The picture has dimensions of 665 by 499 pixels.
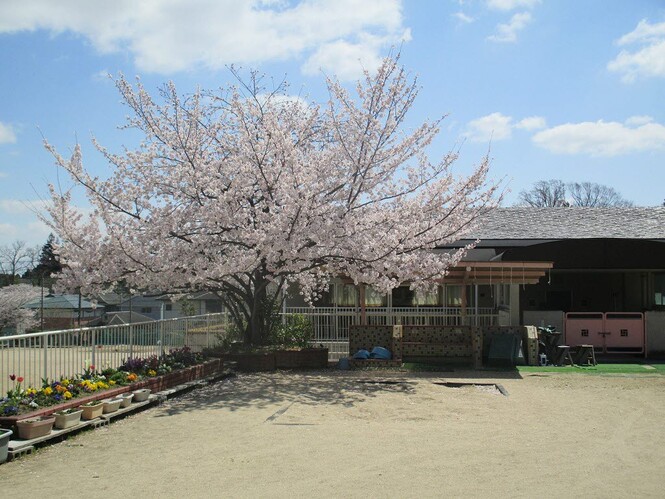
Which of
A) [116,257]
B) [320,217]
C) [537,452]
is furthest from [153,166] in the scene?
[537,452]

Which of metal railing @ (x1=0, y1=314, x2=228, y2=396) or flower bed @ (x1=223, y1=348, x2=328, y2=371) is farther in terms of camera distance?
flower bed @ (x1=223, y1=348, x2=328, y2=371)

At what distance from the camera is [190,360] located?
1374cm

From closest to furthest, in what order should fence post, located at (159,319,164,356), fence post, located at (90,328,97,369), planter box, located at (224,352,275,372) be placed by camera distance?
fence post, located at (90,328,97,369), fence post, located at (159,319,164,356), planter box, located at (224,352,275,372)

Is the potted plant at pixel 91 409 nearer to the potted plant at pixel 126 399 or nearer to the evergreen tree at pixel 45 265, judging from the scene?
the potted plant at pixel 126 399

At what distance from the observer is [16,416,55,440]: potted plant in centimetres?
778

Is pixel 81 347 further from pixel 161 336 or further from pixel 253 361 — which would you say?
pixel 253 361

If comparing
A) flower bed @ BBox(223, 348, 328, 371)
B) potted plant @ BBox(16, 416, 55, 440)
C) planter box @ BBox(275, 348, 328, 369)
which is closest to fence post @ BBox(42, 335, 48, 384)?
potted plant @ BBox(16, 416, 55, 440)

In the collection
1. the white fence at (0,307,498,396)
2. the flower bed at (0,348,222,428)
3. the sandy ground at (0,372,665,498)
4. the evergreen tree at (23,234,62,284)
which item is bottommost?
the sandy ground at (0,372,665,498)

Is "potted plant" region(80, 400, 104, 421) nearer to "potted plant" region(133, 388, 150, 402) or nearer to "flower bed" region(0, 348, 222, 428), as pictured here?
"flower bed" region(0, 348, 222, 428)

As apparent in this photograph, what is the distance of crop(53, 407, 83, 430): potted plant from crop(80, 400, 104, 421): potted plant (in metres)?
0.10

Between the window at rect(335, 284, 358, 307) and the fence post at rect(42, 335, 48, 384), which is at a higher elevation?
the window at rect(335, 284, 358, 307)

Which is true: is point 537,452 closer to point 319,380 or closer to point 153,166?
point 319,380

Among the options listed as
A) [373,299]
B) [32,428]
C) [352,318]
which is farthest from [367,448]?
[373,299]

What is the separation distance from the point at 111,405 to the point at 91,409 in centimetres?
54
